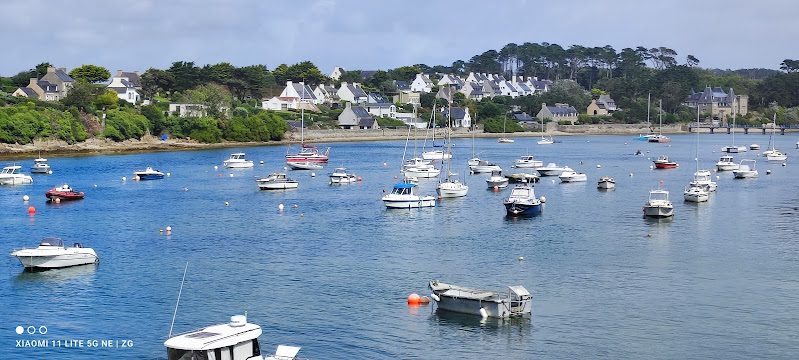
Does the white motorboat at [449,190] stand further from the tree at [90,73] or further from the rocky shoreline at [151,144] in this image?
the tree at [90,73]

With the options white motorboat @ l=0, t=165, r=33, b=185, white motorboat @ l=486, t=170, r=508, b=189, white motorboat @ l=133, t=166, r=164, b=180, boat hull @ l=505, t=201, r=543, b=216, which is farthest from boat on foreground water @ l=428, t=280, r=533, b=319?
white motorboat @ l=133, t=166, r=164, b=180

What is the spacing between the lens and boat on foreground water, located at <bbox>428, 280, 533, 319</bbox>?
121 feet

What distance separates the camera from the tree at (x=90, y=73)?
177125 mm

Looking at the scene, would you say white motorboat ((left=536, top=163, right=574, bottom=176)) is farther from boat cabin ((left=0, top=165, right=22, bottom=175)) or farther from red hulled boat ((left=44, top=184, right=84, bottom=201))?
boat cabin ((left=0, top=165, right=22, bottom=175))

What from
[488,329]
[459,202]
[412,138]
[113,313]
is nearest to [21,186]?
[459,202]

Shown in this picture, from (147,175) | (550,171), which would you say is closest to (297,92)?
(550,171)

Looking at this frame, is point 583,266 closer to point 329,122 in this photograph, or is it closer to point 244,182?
point 244,182

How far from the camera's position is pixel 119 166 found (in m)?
110

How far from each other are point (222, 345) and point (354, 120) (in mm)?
157122

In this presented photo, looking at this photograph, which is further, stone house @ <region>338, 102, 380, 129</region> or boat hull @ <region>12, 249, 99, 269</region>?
stone house @ <region>338, 102, 380, 129</region>

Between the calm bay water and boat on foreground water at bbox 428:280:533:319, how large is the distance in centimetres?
44

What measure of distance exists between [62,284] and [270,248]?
1302 centimetres

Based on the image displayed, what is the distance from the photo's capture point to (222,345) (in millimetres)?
27938

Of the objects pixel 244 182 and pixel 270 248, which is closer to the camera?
pixel 270 248
